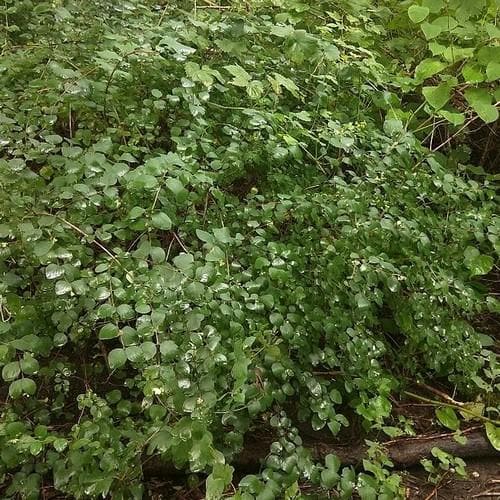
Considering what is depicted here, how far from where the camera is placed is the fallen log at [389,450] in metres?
1.72

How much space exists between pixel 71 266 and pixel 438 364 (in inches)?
53.8

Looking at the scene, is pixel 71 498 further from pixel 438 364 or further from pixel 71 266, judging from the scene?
pixel 438 364

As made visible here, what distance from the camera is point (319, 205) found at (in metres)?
1.82

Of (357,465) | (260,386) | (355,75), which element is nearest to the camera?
(260,386)

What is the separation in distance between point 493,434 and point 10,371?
1766 millimetres

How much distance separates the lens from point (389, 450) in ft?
6.33

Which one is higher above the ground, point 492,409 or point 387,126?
point 387,126

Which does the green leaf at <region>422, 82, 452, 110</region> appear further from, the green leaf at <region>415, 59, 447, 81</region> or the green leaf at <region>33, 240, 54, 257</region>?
the green leaf at <region>33, 240, 54, 257</region>

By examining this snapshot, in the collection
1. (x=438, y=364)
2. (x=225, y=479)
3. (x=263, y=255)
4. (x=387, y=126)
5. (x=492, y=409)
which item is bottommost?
(x=492, y=409)

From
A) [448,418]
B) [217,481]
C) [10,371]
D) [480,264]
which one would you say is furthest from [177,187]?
[448,418]

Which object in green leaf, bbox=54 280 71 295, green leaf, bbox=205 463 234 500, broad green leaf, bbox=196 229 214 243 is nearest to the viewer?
green leaf, bbox=205 463 234 500

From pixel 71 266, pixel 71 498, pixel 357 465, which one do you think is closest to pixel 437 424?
pixel 357 465

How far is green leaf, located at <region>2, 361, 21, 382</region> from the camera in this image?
1.23m

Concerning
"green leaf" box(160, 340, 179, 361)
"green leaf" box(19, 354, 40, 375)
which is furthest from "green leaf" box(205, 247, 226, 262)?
"green leaf" box(19, 354, 40, 375)
